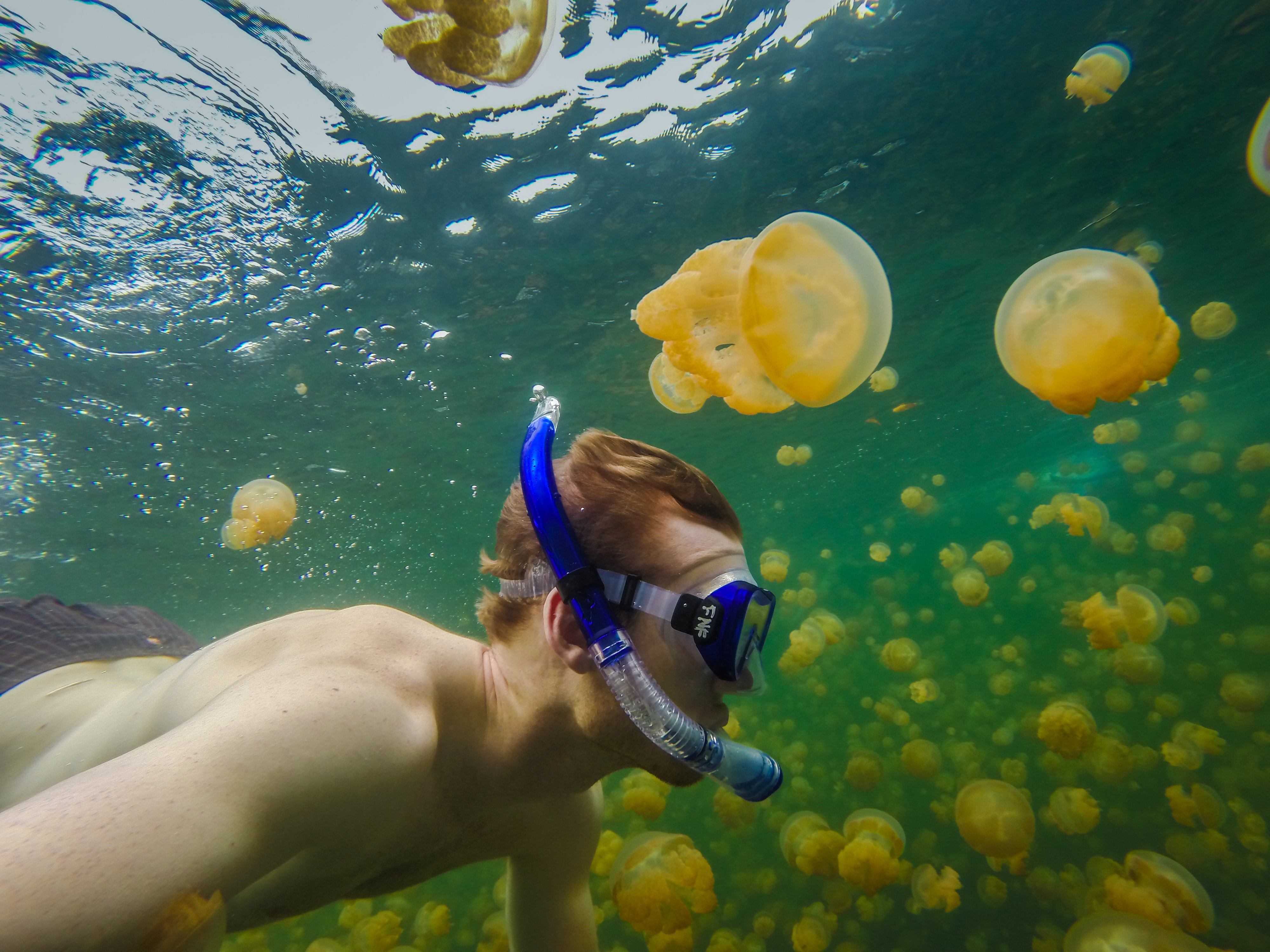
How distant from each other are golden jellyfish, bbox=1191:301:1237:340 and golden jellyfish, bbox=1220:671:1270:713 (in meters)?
7.15

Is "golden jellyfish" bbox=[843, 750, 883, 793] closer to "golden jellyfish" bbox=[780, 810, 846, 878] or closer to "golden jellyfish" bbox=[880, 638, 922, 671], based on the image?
"golden jellyfish" bbox=[880, 638, 922, 671]

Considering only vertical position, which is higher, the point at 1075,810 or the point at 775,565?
the point at 775,565

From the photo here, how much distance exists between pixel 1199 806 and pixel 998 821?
3.32 m

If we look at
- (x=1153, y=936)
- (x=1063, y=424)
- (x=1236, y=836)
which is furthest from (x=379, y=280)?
(x=1063, y=424)

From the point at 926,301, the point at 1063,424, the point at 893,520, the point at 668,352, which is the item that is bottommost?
the point at 893,520

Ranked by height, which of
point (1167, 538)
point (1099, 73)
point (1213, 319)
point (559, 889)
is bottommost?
point (1167, 538)

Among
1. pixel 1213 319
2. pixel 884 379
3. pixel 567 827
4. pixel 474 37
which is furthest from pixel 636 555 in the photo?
pixel 1213 319

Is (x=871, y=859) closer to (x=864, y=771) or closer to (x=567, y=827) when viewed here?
(x=864, y=771)

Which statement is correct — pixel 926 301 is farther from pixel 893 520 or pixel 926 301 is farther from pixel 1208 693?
pixel 893 520

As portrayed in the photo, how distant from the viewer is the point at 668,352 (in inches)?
132

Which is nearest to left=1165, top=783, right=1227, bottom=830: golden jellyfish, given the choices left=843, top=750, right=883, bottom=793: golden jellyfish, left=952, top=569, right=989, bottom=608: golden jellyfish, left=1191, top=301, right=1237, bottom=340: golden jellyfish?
left=843, top=750, right=883, bottom=793: golden jellyfish

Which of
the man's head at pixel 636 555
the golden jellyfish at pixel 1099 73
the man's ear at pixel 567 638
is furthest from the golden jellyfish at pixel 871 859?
the golden jellyfish at pixel 1099 73

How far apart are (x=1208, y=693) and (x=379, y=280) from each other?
16.7 m

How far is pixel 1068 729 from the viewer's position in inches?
214
